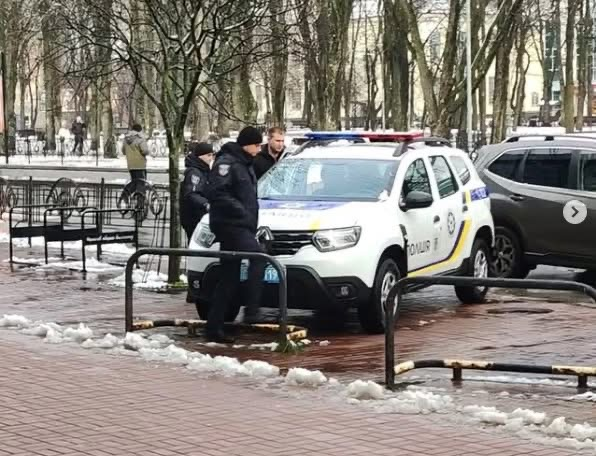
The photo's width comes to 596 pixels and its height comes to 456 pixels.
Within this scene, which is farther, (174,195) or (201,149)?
(174,195)

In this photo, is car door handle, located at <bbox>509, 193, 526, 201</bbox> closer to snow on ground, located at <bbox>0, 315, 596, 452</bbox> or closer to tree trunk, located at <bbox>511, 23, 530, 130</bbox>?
snow on ground, located at <bbox>0, 315, 596, 452</bbox>

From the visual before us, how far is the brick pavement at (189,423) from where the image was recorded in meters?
6.88

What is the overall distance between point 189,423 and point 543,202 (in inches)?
337

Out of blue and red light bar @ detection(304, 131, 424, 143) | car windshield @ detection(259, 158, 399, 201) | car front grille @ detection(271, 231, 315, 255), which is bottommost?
Answer: car front grille @ detection(271, 231, 315, 255)

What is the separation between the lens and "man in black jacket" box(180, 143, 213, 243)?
12.8 m

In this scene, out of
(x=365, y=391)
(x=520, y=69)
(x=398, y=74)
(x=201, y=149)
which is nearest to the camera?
(x=365, y=391)

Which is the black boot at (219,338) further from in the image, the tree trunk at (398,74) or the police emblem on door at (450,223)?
the tree trunk at (398,74)

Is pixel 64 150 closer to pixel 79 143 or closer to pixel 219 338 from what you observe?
pixel 79 143

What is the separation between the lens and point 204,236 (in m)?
11.4

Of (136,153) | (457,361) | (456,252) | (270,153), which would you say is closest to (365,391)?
(457,361)

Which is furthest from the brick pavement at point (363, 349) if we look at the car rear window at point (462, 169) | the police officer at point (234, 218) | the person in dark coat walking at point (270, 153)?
the person in dark coat walking at point (270, 153)

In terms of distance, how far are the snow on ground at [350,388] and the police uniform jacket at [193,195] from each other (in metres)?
2.10

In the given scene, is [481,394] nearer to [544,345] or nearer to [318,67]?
[544,345]

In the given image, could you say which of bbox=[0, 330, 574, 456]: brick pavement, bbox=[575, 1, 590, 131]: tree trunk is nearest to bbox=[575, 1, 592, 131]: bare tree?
bbox=[575, 1, 590, 131]: tree trunk
